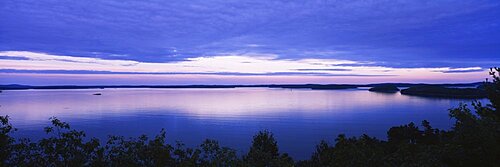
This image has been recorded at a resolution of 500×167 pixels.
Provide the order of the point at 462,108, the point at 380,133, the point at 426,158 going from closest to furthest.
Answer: the point at 426,158 → the point at 462,108 → the point at 380,133

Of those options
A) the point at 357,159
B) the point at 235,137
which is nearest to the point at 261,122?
the point at 235,137

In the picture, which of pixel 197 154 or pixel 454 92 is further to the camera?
pixel 454 92

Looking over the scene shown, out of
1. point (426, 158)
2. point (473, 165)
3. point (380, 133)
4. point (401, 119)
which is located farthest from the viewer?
point (401, 119)

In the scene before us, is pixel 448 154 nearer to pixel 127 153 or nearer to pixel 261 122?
pixel 127 153

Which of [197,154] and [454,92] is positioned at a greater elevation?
[454,92]

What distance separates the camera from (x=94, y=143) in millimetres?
9938

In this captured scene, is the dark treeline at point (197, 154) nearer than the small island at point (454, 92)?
Yes

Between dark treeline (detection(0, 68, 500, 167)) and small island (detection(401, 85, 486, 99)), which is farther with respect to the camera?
small island (detection(401, 85, 486, 99))

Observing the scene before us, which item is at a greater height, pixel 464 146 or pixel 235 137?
pixel 464 146

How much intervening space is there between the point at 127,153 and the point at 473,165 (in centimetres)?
1080

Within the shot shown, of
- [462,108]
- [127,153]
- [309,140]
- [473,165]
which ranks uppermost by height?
[462,108]

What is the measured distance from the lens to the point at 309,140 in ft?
132

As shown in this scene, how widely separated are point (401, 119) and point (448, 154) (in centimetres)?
5341

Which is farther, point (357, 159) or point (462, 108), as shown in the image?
point (462, 108)
